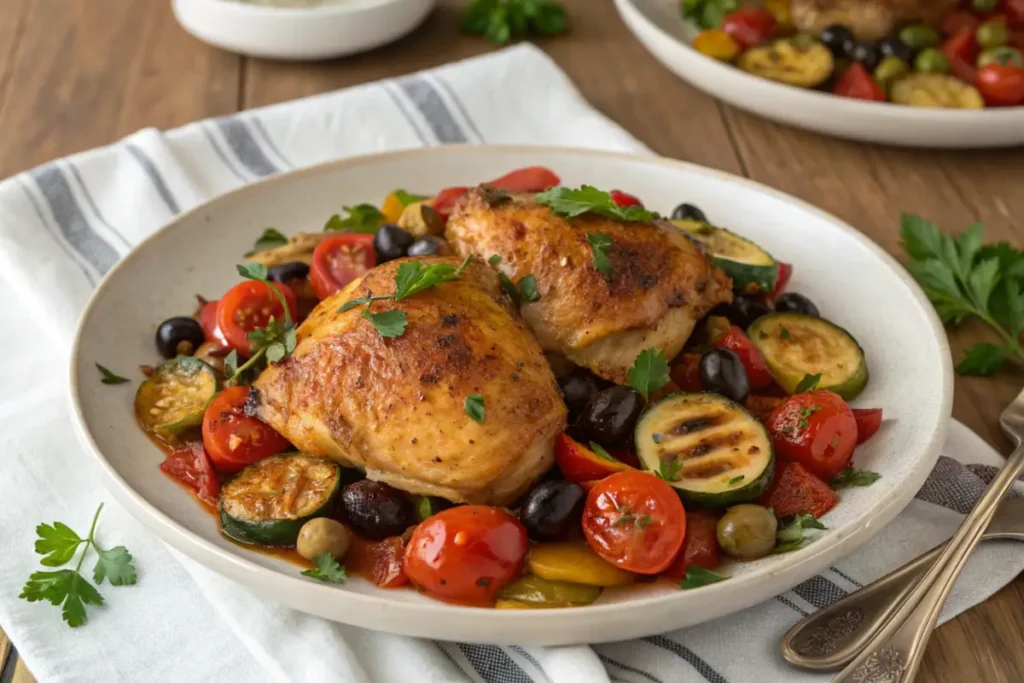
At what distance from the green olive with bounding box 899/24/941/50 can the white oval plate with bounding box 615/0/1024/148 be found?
0.94 meters

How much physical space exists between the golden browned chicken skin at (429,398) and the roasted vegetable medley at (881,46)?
3490 mm

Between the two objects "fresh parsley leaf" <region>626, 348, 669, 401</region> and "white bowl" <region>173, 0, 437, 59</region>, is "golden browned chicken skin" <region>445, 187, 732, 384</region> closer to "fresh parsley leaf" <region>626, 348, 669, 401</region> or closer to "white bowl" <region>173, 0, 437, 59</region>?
"fresh parsley leaf" <region>626, 348, 669, 401</region>

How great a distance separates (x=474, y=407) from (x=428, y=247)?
894mm

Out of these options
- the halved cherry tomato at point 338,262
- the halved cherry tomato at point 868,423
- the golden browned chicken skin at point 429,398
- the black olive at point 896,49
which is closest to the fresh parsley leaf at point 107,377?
the golden browned chicken skin at point 429,398

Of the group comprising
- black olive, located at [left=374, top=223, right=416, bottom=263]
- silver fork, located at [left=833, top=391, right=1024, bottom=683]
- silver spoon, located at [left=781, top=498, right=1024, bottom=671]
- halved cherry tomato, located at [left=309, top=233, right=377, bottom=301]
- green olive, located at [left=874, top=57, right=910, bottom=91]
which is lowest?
silver spoon, located at [left=781, top=498, right=1024, bottom=671]

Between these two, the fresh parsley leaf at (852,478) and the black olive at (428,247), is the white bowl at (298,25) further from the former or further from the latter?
the fresh parsley leaf at (852,478)

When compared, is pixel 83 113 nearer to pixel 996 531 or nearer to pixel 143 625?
pixel 143 625

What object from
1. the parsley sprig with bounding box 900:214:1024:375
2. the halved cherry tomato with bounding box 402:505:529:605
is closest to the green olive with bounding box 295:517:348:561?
the halved cherry tomato with bounding box 402:505:529:605

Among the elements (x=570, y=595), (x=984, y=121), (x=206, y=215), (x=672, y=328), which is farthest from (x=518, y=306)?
(x=984, y=121)

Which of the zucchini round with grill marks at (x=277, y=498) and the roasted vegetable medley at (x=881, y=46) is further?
the roasted vegetable medley at (x=881, y=46)

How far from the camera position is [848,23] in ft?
21.4

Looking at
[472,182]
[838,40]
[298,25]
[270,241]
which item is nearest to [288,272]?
[270,241]

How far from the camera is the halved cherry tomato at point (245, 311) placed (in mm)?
3910

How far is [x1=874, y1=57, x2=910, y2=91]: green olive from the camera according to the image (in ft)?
20.2
